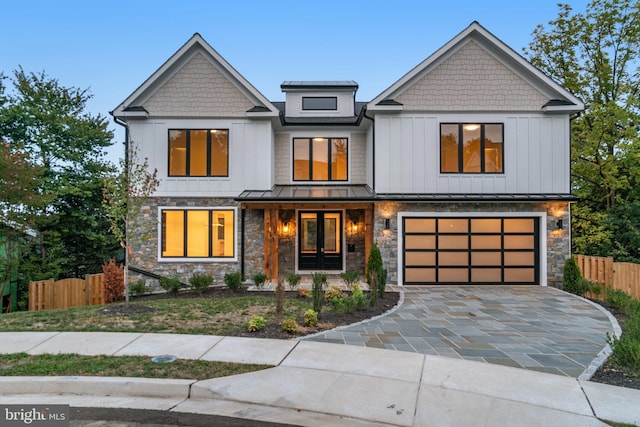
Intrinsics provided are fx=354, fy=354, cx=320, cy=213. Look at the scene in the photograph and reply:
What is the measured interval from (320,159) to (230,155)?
12.5 feet

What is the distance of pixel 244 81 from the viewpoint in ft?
43.9

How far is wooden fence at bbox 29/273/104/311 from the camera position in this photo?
10945 mm

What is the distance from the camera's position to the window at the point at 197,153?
13492 millimetres

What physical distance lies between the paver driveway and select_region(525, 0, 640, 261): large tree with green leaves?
27.9 ft

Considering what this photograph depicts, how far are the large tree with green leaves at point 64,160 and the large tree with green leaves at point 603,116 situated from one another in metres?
22.6

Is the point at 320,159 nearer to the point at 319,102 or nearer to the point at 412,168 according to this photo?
the point at 319,102

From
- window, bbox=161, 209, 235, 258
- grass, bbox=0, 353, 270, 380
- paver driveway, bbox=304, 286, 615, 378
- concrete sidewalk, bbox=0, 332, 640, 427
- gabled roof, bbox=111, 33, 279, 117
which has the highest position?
gabled roof, bbox=111, 33, 279, 117

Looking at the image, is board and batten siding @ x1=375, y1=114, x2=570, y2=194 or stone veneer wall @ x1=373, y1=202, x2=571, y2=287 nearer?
stone veneer wall @ x1=373, y1=202, x2=571, y2=287

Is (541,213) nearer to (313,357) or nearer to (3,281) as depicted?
(313,357)

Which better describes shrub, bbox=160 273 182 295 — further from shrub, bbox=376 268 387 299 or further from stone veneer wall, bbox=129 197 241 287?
shrub, bbox=376 268 387 299

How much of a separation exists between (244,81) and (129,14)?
1763 centimetres

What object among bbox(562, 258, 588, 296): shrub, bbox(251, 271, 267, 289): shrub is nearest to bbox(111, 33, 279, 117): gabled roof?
bbox(251, 271, 267, 289): shrub

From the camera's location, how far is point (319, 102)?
16.2m

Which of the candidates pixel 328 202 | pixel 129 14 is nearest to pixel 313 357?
pixel 328 202
